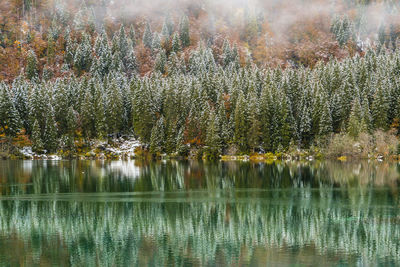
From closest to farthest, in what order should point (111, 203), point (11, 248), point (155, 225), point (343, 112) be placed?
point (11, 248) < point (155, 225) < point (111, 203) < point (343, 112)

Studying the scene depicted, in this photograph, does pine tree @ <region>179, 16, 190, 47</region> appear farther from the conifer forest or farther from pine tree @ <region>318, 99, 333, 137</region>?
pine tree @ <region>318, 99, 333, 137</region>

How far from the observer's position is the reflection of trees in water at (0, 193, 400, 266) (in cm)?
2838

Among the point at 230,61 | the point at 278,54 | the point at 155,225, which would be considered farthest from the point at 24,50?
the point at 155,225

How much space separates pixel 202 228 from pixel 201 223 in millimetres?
1690

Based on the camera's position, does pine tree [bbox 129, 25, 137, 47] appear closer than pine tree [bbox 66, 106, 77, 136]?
No

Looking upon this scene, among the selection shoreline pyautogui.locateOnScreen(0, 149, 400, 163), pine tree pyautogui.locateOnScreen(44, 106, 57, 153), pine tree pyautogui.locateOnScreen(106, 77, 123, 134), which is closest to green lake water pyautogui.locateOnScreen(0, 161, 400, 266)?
shoreline pyautogui.locateOnScreen(0, 149, 400, 163)

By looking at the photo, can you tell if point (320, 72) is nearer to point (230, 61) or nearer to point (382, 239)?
point (230, 61)

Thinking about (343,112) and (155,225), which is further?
(343,112)

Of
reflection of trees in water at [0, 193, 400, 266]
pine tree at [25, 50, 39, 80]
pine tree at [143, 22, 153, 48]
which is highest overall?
pine tree at [143, 22, 153, 48]

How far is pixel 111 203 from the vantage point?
150 feet

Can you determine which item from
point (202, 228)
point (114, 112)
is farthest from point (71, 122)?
point (202, 228)

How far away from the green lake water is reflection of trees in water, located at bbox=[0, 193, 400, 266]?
0.25 ft

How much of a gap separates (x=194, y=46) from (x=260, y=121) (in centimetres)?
8919

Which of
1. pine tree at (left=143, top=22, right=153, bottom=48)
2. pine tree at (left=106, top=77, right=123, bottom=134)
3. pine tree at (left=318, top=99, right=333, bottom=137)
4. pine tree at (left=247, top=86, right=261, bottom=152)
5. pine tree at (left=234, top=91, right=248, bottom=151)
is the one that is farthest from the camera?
pine tree at (left=143, top=22, right=153, bottom=48)
